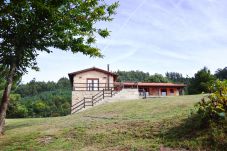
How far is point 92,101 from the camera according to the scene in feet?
118

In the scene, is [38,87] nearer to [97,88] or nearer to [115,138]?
[97,88]

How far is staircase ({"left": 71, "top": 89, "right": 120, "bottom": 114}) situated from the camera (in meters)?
36.3

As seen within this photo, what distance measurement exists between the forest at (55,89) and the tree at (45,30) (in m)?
8.28

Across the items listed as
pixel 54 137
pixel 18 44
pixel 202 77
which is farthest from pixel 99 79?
pixel 54 137

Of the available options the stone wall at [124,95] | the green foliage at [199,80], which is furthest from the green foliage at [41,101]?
the green foliage at [199,80]

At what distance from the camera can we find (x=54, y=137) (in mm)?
15227

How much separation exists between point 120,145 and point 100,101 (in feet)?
80.9

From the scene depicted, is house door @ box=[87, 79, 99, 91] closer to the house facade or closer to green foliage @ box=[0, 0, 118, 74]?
the house facade

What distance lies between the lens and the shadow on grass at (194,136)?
10.3m

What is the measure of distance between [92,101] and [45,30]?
19.1 meters

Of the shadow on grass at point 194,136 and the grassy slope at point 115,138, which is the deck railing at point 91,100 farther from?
the shadow on grass at point 194,136

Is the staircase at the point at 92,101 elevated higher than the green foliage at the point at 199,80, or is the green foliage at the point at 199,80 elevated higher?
the green foliage at the point at 199,80

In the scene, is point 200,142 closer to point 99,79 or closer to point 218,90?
point 218,90

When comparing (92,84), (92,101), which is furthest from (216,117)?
(92,84)
